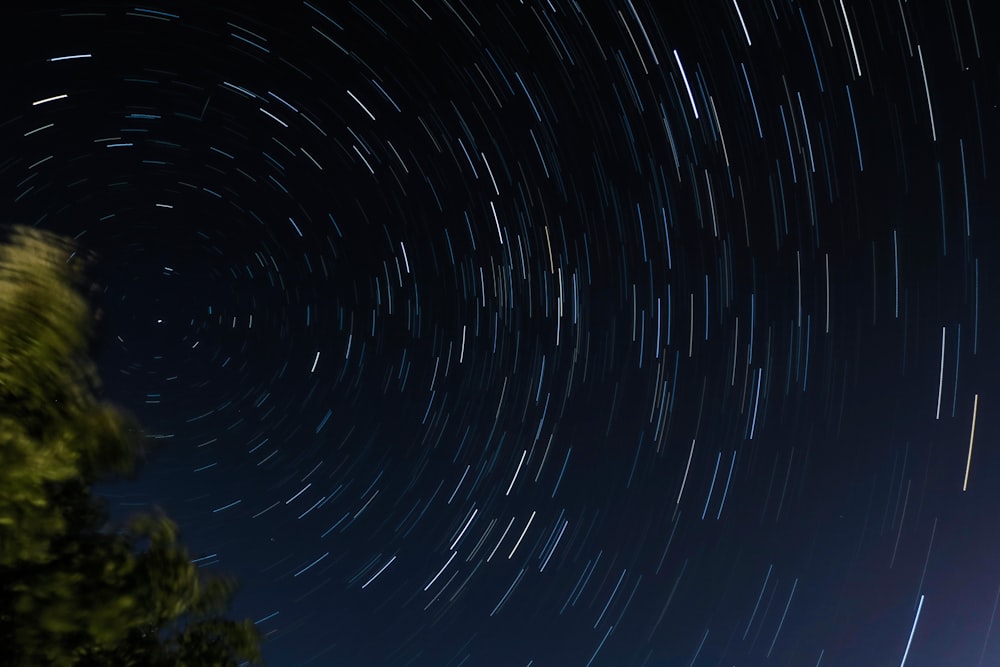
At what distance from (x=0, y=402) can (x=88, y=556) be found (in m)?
1.26

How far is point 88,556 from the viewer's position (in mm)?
4480

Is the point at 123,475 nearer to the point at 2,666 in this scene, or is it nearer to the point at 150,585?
the point at 150,585

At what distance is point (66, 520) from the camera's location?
4.59 meters

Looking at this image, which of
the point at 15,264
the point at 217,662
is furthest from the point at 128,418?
the point at 217,662

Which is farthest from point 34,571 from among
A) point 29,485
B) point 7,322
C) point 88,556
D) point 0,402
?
point 7,322

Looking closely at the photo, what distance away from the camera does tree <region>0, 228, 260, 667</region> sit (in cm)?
398

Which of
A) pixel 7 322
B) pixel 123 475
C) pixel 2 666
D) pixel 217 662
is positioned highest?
pixel 7 322

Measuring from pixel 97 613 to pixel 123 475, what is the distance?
1.31 metres

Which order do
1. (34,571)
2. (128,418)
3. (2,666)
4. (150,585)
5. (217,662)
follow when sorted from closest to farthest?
(2,666)
(34,571)
(150,585)
(128,418)
(217,662)

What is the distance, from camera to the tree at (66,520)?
3982 millimetres

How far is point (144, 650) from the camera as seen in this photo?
16.6 feet

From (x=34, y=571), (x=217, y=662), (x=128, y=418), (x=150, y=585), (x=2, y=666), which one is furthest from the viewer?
(x=217, y=662)

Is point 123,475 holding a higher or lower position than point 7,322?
lower

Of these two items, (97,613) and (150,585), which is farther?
(150,585)
